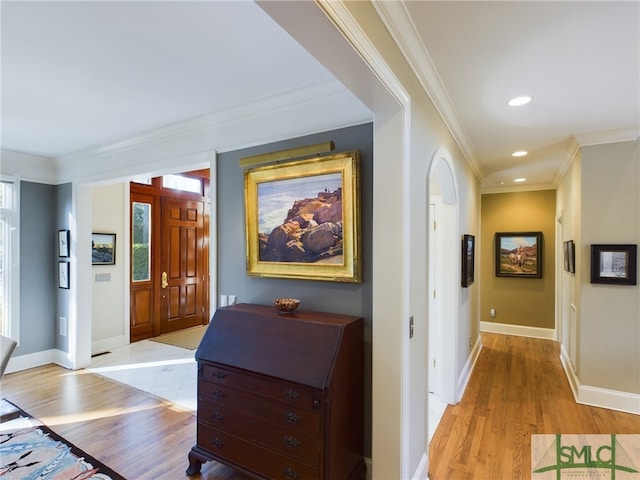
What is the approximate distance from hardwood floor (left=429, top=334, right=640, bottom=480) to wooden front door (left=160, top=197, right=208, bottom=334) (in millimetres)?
4514

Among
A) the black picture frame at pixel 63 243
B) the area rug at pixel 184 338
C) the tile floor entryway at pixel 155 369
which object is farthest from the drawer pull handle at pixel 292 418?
the black picture frame at pixel 63 243

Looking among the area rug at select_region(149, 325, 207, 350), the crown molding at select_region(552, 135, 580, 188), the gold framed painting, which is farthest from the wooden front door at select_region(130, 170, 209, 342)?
the crown molding at select_region(552, 135, 580, 188)

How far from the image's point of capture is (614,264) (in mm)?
→ 3150

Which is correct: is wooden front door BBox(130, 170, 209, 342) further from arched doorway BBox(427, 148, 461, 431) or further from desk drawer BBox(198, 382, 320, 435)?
arched doorway BBox(427, 148, 461, 431)

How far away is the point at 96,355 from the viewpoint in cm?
468

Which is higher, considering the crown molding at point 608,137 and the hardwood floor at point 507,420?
the crown molding at point 608,137

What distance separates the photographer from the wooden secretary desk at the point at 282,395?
1.82 metres

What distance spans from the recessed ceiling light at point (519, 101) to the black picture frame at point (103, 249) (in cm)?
508

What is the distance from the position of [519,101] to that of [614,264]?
Answer: 188cm

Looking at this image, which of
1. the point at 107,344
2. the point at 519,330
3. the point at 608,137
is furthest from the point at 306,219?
the point at 519,330

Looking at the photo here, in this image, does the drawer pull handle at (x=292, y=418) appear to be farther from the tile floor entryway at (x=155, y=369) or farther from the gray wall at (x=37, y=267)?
the gray wall at (x=37, y=267)

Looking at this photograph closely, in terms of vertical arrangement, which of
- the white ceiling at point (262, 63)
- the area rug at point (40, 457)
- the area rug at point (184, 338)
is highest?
the white ceiling at point (262, 63)

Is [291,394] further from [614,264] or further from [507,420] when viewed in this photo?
[614,264]

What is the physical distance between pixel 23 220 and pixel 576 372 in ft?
21.3
